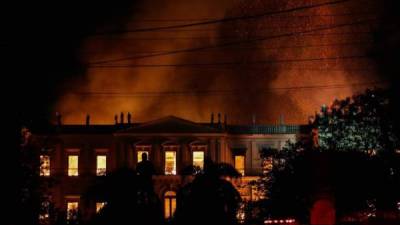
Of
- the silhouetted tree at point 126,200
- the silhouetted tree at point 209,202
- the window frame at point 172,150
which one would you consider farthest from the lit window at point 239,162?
the silhouetted tree at point 209,202

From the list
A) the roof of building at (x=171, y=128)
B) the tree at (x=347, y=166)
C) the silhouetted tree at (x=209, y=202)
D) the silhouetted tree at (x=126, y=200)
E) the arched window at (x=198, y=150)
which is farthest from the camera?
the roof of building at (x=171, y=128)

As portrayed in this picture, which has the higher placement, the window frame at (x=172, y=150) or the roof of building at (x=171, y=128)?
the roof of building at (x=171, y=128)

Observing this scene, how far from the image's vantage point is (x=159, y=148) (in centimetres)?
6091

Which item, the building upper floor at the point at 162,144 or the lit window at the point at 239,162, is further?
the lit window at the point at 239,162

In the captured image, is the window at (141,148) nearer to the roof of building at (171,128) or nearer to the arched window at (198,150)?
the roof of building at (171,128)

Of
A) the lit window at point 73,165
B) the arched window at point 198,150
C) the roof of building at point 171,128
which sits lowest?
the lit window at point 73,165

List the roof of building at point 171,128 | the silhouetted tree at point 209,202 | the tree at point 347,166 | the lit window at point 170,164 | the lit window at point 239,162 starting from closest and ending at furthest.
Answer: the silhouetted tree at point 209,202, the tree at point 347,166, the roof of building at point 171,128, the lit window at point 170,164, the lit window at point 239,162

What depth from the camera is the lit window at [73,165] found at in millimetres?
61750

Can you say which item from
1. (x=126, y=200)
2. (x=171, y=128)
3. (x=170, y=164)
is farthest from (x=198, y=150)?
(x=126, y=200)

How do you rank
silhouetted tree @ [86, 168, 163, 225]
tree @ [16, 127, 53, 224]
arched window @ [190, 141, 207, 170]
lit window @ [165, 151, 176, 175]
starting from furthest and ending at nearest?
lit window @ [165, 151, 176, 175] → arched window @ [190, 141, 207, 170] → tree @ [16, 127, 53, 224] → silhouetted tree @ [86, 168, 163, 225]

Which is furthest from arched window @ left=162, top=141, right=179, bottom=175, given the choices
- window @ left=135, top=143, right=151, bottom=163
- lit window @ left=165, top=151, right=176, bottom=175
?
window @ left=135, top=143, right=151, bottom=163

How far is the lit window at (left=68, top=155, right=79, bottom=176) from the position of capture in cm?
6175

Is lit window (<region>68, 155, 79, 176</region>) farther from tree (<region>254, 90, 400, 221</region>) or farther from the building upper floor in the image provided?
tree (<region>254, 90, 400, 221</region>)

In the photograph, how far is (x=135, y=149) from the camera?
6109 centimetres
